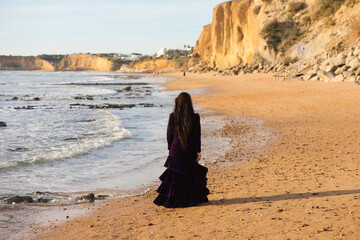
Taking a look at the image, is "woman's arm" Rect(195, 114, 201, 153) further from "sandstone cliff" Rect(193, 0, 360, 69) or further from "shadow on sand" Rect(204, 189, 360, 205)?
"sandstone cliff" Rect(193, 0, 360, 69)

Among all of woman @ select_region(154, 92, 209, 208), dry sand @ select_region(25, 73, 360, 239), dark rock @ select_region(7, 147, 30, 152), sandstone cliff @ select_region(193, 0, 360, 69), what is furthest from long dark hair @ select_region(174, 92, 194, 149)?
sandstone cliff @ select_region(193, 0, 360, 69)

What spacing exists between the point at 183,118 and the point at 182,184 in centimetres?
89

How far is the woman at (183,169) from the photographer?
5.08 meters

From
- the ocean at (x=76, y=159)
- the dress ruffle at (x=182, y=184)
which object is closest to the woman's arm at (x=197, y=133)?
the dress ruffle at (x=182, y=184)

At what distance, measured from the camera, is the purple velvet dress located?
16.8 feet

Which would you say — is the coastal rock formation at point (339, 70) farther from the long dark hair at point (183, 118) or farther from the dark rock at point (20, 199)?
the dark rock at point (20, 199)

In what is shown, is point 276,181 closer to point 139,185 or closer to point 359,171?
point 359,171

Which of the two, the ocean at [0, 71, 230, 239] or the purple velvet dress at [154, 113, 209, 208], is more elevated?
the purple velvet dress at [154, 113, 209, 208]

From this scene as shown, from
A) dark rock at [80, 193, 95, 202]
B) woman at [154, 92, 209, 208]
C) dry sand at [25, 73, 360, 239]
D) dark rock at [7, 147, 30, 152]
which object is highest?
woman at [154, 92, 209, 208]

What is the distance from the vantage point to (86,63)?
18888 centimetres

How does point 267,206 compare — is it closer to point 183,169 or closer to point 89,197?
point 183,169

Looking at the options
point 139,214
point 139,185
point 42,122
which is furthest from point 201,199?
point 42,122

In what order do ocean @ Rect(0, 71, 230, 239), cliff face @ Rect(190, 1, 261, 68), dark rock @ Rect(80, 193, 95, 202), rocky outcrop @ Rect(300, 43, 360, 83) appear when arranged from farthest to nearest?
cliff face @ Rect(190, 1, 261, 68) < rocky outcrop @ Rect(300, 43, 360, 83) < ocean @ Rect(0, 71, 230, 239) < dark rock @ Rect(80, 193, 95, 202)

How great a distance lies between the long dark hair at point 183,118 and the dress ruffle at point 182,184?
286mm
